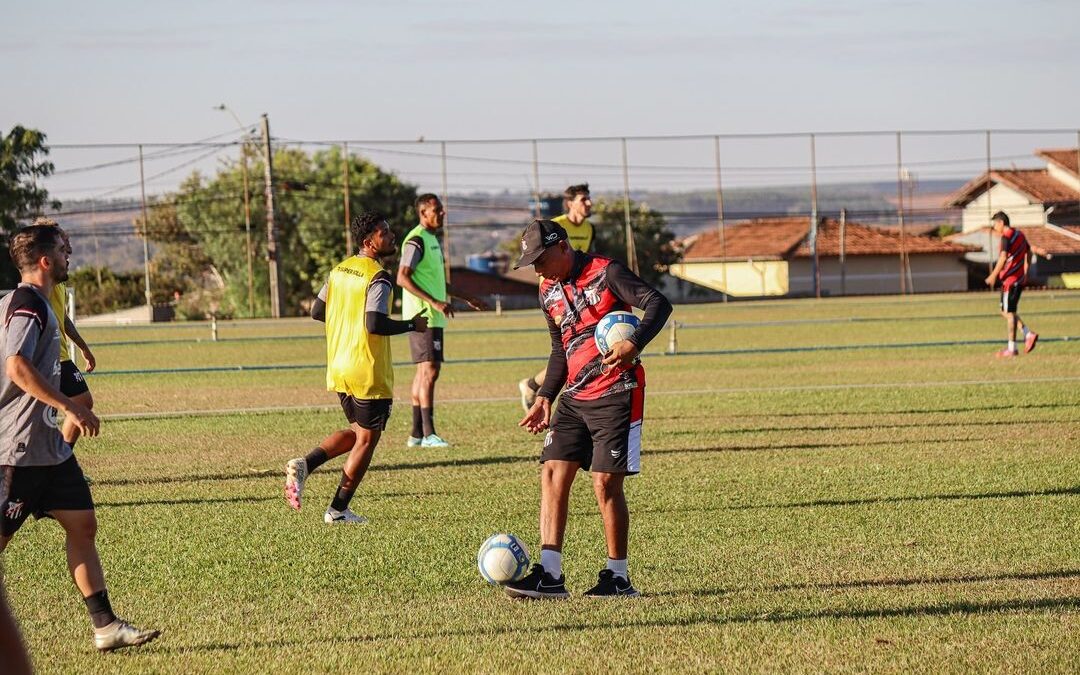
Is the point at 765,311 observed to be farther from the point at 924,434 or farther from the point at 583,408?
the point at 583,408

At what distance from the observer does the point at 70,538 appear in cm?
657

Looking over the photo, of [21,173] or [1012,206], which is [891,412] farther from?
[1012,206]

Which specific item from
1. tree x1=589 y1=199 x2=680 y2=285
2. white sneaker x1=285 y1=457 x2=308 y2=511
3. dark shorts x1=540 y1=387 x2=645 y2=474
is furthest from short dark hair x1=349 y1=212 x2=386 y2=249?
tree x1=589 y1=199 x2=680 y2=285

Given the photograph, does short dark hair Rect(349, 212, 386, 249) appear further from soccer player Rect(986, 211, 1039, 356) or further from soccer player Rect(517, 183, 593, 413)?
soccer player Rect(986, 211, 1039, 356)

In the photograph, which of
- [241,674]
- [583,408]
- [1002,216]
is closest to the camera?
[241,674]

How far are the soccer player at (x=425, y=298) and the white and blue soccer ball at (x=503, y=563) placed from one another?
536 centimetres

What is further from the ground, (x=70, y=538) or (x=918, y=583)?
(x=70, y=538)

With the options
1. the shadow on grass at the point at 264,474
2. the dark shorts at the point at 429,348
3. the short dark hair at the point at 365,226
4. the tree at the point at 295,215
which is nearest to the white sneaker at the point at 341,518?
the short dark hair at the point at 365,226

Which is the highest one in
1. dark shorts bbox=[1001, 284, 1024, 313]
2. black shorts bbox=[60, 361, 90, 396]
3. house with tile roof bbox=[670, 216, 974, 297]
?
black shorts bbox=[60, 361, 90, 396]

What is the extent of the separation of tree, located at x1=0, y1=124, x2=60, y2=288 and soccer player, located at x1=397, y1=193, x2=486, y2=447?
47.0 metres

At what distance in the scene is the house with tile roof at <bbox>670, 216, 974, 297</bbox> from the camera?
275 feet

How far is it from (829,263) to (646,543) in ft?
262

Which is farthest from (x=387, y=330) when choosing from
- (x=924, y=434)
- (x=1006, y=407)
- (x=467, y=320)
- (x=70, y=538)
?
(x=467, y=320)

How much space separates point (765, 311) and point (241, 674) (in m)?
43.2
